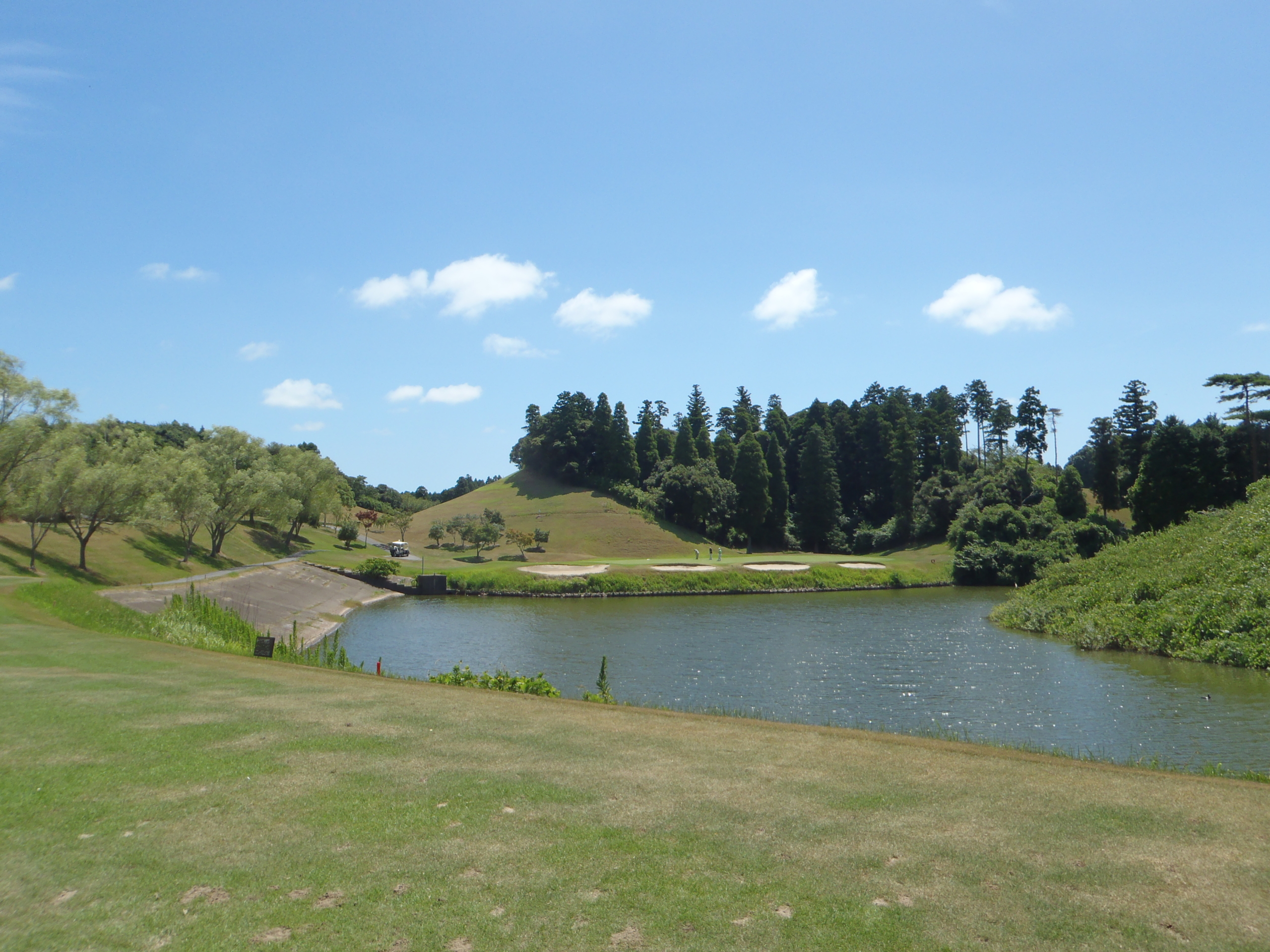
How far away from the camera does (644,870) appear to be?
22.5ft

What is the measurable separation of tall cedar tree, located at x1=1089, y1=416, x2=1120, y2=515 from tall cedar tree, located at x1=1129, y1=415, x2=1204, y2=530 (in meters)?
19.6

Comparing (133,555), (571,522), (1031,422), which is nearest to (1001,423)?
(1031,422)

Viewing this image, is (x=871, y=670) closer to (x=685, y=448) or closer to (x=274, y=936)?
(x=274, y=936)

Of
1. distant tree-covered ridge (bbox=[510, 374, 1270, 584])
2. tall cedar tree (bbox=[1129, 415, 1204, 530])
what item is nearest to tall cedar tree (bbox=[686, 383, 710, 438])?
distant tree-covered ridge (bbox=[510, 374, 1270, 584])

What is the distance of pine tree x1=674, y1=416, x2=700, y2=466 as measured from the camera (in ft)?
375

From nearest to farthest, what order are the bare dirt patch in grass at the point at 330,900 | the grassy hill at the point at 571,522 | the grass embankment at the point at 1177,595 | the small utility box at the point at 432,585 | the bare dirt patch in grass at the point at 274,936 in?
the bare dirt patch in grass at the point at 274,936
the bare dirt patch in grass at the point at 330,900
the grass embankment at the point at 1177,595
the small utility box at the point at 432,585
the grassy hill at the point at 571,522

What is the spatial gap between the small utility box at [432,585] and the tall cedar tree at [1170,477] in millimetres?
56710

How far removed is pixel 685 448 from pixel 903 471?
97.4 feet

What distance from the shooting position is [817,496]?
341 ft

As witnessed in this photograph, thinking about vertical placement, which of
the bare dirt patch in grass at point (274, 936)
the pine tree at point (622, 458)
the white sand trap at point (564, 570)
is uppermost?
the pine tree at point (622, 458)

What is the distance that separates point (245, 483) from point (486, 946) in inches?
2497

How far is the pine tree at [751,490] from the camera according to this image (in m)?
102

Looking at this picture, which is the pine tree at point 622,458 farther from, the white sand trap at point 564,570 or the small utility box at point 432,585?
the small utility box at point 432,585

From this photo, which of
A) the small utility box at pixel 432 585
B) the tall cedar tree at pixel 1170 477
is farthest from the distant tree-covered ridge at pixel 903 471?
the small utility box at pixel 432 585
